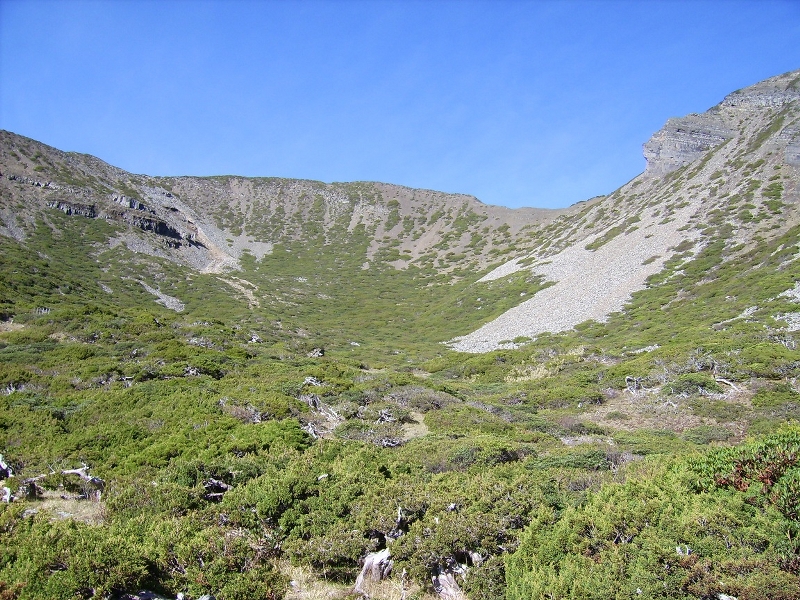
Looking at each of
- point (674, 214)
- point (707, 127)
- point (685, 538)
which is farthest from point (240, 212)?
point (685, 538)

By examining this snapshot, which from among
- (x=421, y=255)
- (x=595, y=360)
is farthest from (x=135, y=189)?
(x=595, y=360)

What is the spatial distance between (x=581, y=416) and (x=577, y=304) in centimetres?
2851

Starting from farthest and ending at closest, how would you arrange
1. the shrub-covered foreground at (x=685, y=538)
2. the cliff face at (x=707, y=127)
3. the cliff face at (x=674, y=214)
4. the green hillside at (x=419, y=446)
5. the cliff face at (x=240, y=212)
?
the cliff face at (x=707, y=127)
the cliff face at (x=240, y=212)
the cliff face at (x=674, y=214)
the green hillside at (x=419, y=446)
the shrub-covered foreground at (x=685, y=538)

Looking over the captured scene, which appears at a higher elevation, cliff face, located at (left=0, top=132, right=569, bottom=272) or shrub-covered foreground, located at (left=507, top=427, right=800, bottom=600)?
cliff face, located at (left=0, top=132, right=569, bottom=272)

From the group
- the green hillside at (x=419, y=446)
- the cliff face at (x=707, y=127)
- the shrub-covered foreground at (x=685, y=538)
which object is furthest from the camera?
the cliff face at (x=707, y=127)

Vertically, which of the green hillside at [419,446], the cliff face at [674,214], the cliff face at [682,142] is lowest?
the green hillside at [419,446]

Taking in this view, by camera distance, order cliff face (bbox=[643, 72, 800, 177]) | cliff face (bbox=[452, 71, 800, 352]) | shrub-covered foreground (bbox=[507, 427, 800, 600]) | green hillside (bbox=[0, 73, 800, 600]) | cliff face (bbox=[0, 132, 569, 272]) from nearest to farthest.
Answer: shrub-covered foreground (bbox=[507, 427, 800, 600]), green hillside (bbox=[0, 73, 800, 600]), cliff face (bbox=[452, 71, 800, 352]), cliff face (bbox=[0, 132, 569, 272]), cliff face (bbox=[643, 72, 800, 177])

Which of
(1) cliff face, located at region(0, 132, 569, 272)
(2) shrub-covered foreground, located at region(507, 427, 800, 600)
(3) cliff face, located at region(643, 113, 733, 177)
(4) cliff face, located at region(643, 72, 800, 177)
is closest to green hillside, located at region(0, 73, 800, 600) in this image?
(2) shrub-covered foreground, located at region(507, 427, 800, 600)

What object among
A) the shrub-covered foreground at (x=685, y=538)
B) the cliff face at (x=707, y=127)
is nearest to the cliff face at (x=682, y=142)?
the cliff face at (x=707, y=127)

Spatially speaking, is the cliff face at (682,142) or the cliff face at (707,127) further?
the cliff face at (682,142)

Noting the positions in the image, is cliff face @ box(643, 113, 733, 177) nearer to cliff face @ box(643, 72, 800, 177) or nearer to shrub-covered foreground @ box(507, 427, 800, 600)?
cliff face @ box(643, 72, 800, 177)

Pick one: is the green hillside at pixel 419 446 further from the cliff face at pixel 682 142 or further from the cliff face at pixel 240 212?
the cliff face at pixel 682 142

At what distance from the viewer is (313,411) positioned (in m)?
15.8

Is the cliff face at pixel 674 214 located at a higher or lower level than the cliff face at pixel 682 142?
lower
